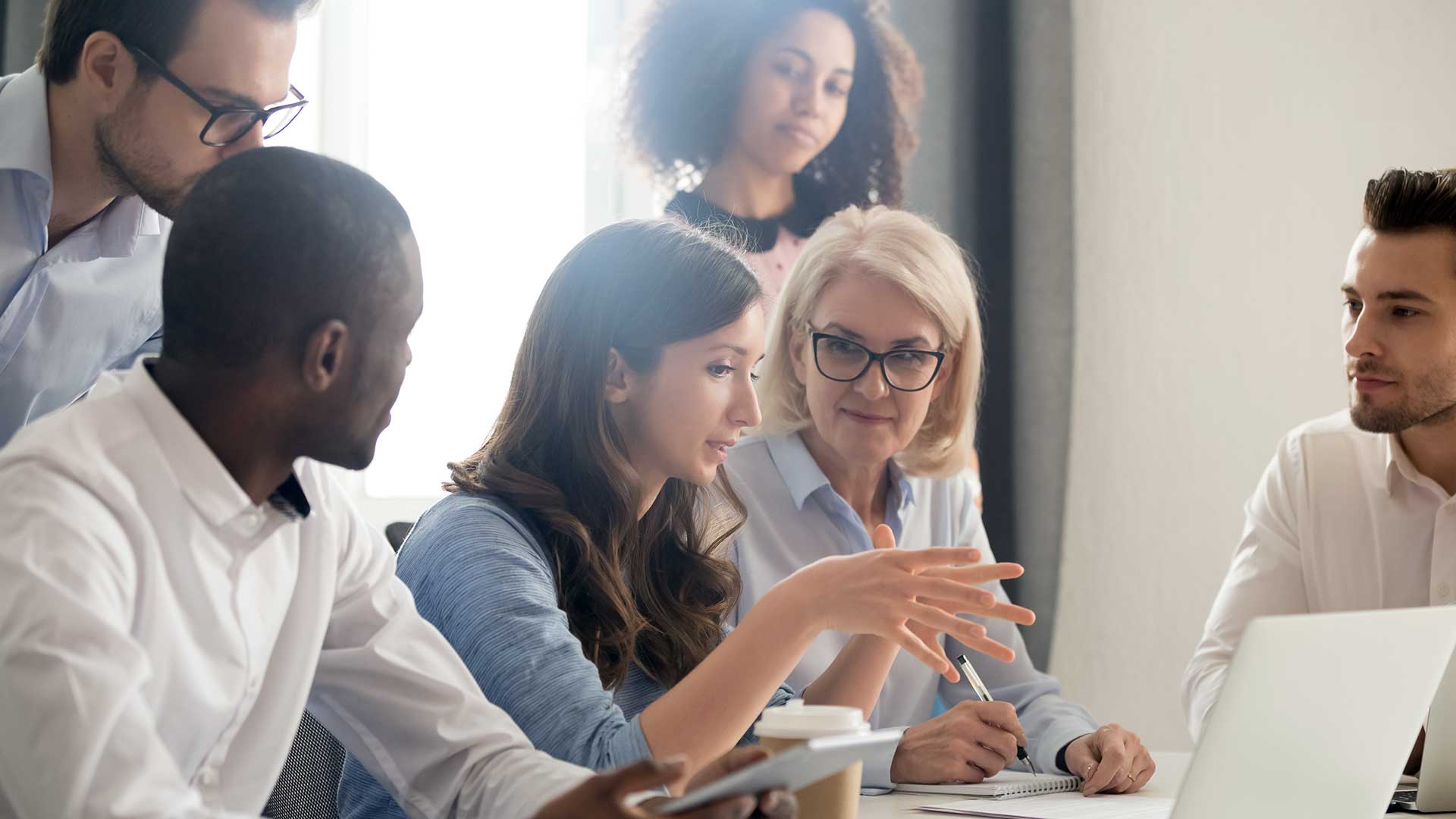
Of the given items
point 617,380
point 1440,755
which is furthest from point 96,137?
point 1440,755

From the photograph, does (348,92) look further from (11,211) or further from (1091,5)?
(1091,5)

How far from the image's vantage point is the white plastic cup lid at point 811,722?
0.92 meters

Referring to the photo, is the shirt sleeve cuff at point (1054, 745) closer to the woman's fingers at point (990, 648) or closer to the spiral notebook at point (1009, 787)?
the spiral notebook at point (1009, 787)

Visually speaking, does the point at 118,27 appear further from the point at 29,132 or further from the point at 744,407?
the point at 744,407

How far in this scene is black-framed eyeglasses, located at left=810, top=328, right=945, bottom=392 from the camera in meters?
1.95

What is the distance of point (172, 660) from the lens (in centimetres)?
87

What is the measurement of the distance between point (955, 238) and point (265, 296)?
90.3 inches

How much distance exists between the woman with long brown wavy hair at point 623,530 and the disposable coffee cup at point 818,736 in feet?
0.89

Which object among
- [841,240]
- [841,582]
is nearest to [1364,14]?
[841,240]

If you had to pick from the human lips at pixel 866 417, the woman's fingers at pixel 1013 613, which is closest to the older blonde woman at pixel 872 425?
the human lips at pixel 866 417

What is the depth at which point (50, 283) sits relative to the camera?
5.08 feet

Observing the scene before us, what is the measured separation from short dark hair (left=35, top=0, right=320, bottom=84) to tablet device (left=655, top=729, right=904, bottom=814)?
3.79 ft

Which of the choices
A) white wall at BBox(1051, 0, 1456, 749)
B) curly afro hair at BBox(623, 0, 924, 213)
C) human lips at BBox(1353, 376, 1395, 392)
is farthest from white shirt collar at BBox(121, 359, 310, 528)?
white wall at BBox(1051, 0, 1456, 749)

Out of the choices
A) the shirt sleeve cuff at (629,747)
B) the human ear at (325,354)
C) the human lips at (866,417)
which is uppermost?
the human ear at (325,354)
